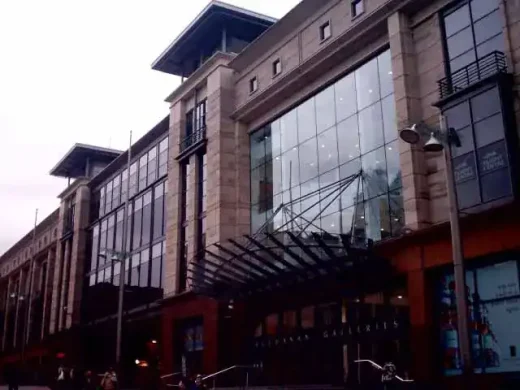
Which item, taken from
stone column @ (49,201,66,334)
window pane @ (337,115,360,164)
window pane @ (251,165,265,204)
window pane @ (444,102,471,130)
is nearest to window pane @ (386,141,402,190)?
window pane @ (337,115,360,164)

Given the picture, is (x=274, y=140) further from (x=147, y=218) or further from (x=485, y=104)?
(x=147, y=218)

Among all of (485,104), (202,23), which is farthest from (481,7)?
(202,23)

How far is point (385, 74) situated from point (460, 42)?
4.13m

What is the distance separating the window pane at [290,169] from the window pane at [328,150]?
198 centimetres

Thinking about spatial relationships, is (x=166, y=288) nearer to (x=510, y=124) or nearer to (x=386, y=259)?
(x=386, y=259)

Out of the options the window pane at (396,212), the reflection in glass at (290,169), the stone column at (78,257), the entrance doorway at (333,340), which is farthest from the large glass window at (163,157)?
the window pane at (396,212)

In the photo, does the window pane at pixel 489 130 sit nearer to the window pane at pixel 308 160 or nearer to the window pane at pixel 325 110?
the window pane at pixel 325 110

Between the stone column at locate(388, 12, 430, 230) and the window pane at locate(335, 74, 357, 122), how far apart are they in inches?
136

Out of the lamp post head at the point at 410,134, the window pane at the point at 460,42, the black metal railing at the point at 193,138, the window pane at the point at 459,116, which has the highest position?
the black metal railing at the point at 193,138

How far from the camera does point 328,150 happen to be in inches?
1222

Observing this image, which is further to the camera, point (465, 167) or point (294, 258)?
point (294, 258)

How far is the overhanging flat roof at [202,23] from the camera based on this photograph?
40.4 metres

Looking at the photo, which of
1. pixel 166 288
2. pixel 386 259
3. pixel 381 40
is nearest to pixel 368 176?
pixel 386 259

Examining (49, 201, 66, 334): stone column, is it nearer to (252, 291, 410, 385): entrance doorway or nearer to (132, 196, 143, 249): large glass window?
(132, 196, 143, 249): large glass window
